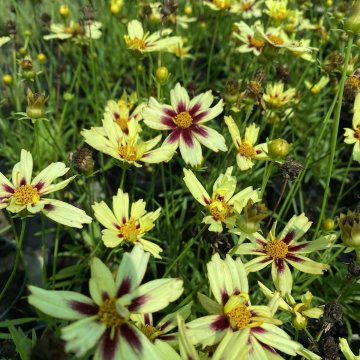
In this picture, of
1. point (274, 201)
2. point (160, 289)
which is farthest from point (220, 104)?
point (274, 201)

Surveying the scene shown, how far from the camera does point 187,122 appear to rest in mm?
1140

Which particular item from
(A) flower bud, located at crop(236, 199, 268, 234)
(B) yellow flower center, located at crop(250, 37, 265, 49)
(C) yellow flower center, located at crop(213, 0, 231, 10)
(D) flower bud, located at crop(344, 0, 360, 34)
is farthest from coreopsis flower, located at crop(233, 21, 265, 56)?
(A) flower bud, located at crop(236, 199, 268, 234)

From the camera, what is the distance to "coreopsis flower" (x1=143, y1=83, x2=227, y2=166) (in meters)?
1.09

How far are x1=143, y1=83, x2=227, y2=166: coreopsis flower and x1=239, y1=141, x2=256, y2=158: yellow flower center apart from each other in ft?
0.30

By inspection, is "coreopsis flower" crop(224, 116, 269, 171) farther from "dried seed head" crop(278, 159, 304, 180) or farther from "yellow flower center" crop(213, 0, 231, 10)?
"yellow flower center" crop(213, 0, 231, 10)

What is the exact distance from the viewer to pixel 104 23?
97.8 inches

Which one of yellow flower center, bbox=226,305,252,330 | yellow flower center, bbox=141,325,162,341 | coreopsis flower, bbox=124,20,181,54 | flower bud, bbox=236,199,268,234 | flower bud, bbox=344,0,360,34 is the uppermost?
flower bud, bbox=344,0,360,34

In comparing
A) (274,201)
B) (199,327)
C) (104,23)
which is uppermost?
(199,327)

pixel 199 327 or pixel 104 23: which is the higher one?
pixel 199 327

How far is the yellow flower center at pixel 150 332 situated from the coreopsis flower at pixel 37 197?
23cm

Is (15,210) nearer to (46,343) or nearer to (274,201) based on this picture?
(46,343)

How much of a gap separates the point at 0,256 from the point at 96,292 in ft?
2.64

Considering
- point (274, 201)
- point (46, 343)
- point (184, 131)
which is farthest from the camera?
point (274, 201)

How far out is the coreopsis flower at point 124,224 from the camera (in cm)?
91
